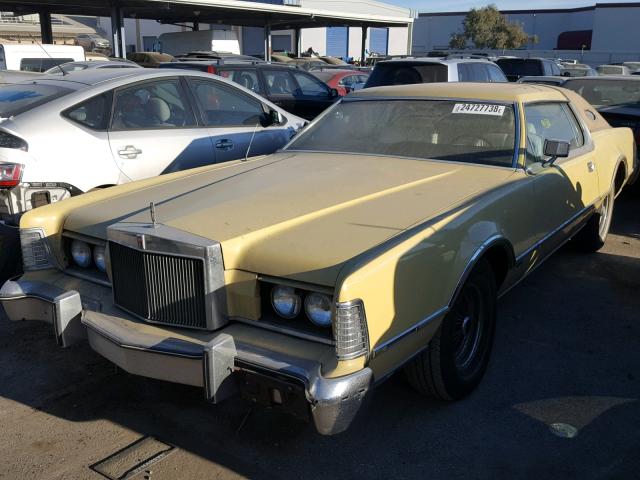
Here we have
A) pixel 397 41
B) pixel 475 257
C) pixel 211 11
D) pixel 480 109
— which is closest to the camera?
pixel 475 257

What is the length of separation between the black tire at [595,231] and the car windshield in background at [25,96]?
4694 millimetres

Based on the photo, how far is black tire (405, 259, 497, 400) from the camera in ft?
10.1

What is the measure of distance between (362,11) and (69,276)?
48.0 m

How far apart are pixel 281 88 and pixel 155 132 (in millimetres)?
5145

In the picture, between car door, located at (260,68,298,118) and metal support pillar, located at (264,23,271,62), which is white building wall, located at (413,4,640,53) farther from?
car door, located at (260,68,298,118)

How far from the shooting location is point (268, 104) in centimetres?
656

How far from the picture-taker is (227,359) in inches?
102

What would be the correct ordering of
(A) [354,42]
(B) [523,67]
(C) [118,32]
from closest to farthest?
(B) [523,67] → (C) [118,32] → (A) [354,42]

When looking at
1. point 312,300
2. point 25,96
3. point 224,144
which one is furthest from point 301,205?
point 25,96

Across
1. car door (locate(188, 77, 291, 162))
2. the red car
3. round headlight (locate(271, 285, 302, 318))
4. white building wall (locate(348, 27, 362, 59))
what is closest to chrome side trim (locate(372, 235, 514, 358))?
round headlight (locate(271, 285, 302, 318))

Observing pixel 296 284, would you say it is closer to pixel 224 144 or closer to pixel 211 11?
pixel 224 144

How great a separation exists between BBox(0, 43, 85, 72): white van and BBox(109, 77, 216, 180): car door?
9546mm

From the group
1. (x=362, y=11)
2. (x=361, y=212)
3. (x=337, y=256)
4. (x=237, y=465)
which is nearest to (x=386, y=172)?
(x=361, y=212)

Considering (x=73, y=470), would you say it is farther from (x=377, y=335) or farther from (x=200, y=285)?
(x=377, y=335)
